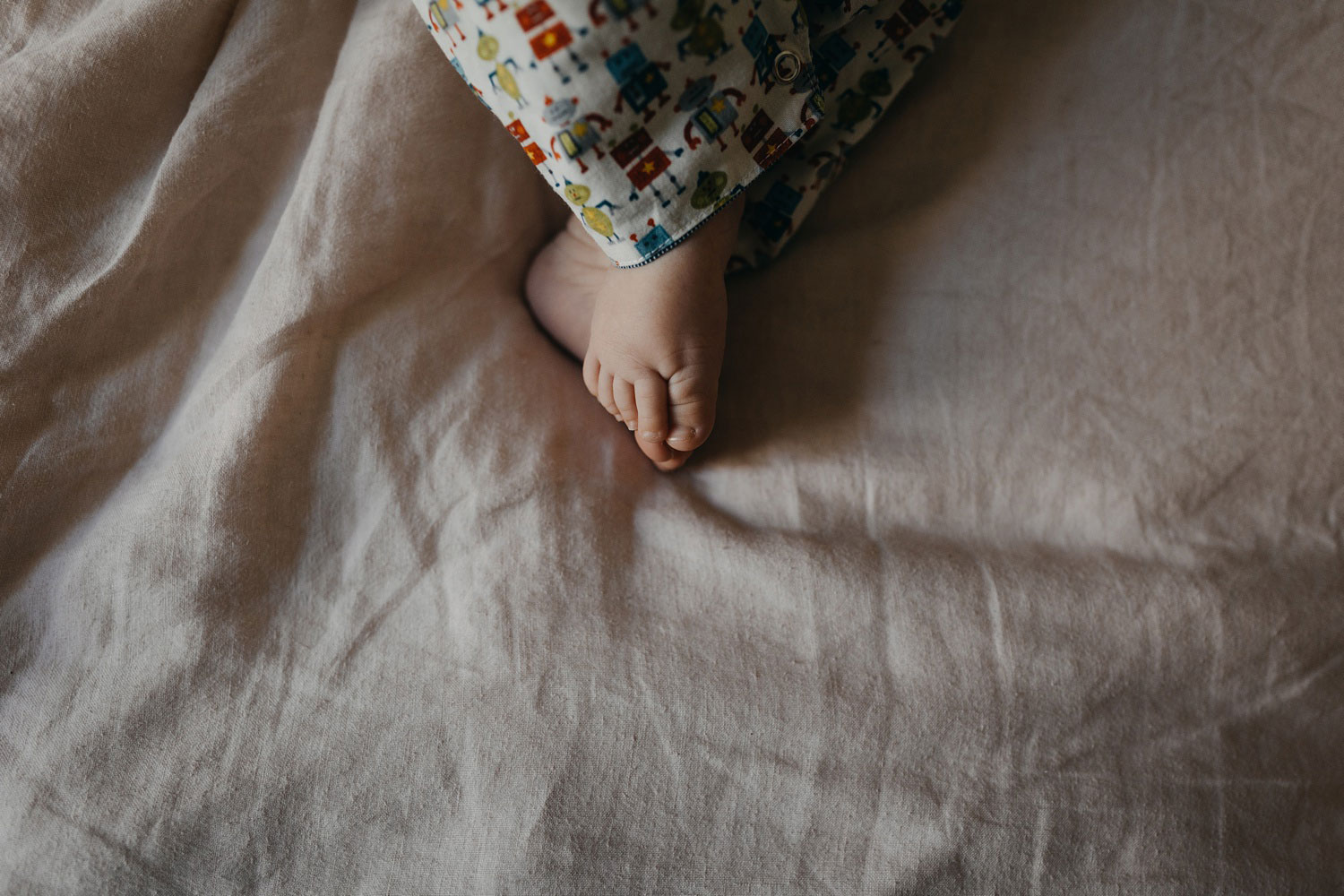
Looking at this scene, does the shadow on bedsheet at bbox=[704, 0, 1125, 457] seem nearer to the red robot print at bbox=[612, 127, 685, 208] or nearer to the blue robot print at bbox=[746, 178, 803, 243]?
the blue robot print at bbox=[746, 178, 803, 243]

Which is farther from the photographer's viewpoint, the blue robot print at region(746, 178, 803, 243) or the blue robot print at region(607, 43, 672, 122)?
the blue robot print at region(746, 178, 803, 243)

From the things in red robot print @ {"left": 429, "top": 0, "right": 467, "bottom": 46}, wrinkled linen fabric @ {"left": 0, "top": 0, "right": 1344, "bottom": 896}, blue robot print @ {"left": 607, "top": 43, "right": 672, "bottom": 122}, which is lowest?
wrinkled linen fabric @ {"left": 0, "top": 0, "right": 1344, "bottom": 896}

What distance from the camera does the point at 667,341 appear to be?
53cm

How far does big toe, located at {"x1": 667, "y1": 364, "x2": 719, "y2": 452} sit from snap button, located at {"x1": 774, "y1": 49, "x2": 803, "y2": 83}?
0.19 meters

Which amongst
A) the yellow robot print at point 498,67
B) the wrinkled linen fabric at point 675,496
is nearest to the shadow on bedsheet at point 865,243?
the wrinkled linen fabric at point 675,496

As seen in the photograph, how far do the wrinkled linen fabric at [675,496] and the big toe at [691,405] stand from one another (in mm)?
39

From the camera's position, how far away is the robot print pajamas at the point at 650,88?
1.48ft

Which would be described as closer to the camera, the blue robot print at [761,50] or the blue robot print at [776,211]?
the blue robot print at [761,50]

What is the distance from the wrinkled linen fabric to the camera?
1.51ft

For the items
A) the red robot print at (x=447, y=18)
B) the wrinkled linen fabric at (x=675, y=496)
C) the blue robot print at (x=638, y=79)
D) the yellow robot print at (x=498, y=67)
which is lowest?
the wrinkled linen fabric at (x=675, y=496)

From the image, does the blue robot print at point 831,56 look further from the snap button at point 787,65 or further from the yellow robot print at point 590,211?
the yellow robot print at point 590,211

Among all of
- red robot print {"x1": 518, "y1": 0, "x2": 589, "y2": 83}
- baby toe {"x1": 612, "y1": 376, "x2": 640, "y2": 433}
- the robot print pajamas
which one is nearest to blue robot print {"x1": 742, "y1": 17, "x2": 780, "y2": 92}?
the robot print pajamas

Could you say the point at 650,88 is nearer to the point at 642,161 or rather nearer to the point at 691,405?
the point at 642,161

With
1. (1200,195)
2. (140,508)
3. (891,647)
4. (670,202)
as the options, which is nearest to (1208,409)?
(1200,195)
